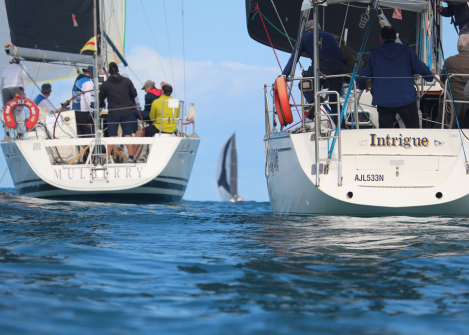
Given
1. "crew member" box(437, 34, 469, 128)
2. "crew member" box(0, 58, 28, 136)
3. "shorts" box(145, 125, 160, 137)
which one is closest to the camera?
"crew member" box(437, 34, 469, 128)

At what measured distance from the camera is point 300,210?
5.06 m

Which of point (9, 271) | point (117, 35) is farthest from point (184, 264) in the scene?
point (117, 35)

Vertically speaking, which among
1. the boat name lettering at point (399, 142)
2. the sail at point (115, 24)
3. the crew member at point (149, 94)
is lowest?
the boat name lettering at point (399, 142)

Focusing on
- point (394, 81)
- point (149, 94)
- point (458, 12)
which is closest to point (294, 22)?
point (149, 94)

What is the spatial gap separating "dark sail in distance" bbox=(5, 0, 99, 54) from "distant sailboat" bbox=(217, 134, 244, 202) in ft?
77.4

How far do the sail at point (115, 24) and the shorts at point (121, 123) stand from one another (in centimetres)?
662

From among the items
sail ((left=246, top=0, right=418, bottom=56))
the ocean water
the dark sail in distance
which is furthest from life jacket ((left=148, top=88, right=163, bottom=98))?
the ocean water

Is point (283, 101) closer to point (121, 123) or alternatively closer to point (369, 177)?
point (369, 177)

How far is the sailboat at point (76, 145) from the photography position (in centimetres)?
893

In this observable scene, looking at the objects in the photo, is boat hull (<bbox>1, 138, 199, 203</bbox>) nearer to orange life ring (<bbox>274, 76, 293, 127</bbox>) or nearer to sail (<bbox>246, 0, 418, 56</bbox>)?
sail (<bbox>246, 0, 418, 56</bbox>)

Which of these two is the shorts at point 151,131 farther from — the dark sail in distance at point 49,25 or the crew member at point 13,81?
the dark sail in distance at point 49,25

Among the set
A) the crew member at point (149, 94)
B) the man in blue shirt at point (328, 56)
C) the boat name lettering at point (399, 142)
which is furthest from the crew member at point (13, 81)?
the boat name lettering at point (399, 142)

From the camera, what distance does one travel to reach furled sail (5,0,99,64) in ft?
36.9

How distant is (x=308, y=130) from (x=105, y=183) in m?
4.63
